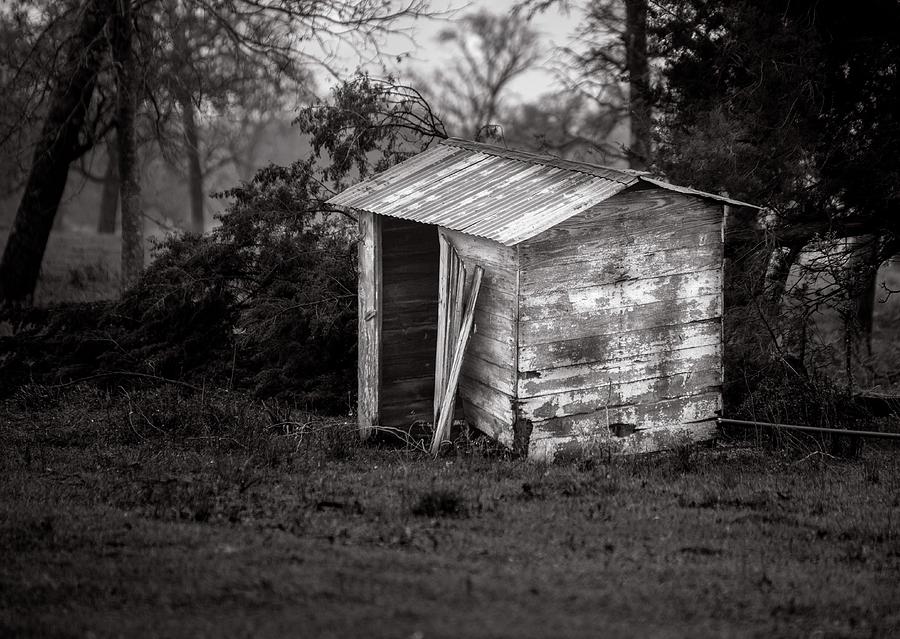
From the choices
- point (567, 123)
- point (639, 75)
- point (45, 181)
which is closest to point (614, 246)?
point (639, 75)

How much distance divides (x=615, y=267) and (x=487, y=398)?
1.70 metres

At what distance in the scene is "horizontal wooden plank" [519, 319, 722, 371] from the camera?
8039 mm

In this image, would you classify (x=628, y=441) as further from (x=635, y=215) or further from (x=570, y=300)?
(x=635, y=215)

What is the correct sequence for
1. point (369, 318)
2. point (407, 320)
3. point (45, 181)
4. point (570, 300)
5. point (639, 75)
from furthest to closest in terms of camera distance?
point (45, 181)
point (639, 75)
point (407, 320)
point (369, 318)
point (570, 300)

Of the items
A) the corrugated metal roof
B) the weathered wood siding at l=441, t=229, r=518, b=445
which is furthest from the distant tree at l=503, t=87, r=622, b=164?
the weathered wood siding at l=441, t=229, r=518, b=445

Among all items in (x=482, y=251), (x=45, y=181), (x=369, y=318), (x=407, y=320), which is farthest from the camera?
(x=45, y=181)

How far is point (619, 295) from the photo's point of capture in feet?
27.4

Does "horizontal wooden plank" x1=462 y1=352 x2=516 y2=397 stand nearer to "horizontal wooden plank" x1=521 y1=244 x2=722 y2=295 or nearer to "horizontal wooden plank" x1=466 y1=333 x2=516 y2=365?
"horizontal wooden plank" x1=466 y1=333 x2=516 y2=365

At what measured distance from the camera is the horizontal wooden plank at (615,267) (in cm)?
801

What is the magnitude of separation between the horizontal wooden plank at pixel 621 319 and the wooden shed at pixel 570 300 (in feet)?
0.04

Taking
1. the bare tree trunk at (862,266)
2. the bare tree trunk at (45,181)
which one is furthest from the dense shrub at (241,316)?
the bare tree trunk at (862,266)

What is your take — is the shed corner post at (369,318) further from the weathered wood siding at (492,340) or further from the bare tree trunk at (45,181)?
the bare tree trunk at (45,181)

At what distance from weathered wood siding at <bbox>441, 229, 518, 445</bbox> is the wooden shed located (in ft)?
0.06

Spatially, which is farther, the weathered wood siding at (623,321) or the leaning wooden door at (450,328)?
the leaning wooden door at (450,328)
